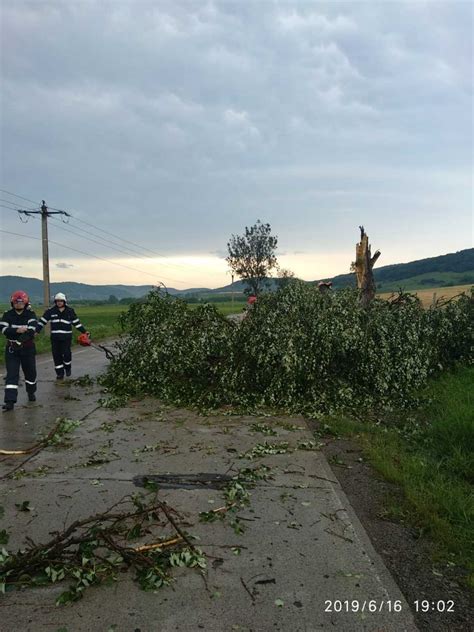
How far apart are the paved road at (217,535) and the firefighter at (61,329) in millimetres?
3417

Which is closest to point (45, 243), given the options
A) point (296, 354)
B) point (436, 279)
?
point (296, 354)

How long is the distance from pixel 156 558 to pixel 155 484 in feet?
4.13

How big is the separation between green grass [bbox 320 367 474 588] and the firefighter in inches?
228

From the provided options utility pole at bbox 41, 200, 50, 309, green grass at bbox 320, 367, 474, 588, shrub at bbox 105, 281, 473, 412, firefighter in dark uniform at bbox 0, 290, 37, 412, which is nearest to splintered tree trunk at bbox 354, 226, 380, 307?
shrub at bbox 105, 281, 473, 412

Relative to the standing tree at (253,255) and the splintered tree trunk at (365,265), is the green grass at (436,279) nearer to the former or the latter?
the standing tree at (253,255)

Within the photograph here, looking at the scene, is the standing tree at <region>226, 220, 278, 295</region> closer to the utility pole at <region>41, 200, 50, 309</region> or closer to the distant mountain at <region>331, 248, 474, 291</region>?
the utility pole at <region>41, 200, 50, 309</region>

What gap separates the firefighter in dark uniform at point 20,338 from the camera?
7553 millimetres

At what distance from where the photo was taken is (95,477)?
4461 millimetres

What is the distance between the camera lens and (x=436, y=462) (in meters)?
4.88

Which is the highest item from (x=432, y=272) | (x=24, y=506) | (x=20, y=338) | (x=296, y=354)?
(x=432, y=272)

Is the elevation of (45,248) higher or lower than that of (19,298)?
higher

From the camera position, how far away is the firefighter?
31.4 feet

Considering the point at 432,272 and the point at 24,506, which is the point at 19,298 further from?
the point at 432,272

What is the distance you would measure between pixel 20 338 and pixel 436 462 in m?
6.26
